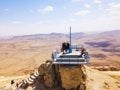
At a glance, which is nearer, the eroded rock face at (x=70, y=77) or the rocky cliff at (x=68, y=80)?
the eroded rock face at (x=70, y=77)

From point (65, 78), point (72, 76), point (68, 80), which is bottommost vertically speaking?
point (68, 80)

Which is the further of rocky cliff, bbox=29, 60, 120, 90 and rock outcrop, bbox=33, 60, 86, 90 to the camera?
rocky cliff, bbox=29, 60, 120, 90

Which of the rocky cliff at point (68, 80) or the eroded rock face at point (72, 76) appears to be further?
the rocky cliff at point (68, 80)

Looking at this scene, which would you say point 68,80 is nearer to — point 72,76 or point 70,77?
point 70,77

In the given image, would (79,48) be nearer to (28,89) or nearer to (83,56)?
(83,56)

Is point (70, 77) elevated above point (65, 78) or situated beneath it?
elevated above

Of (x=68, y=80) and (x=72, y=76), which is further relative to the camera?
(x=68, y=80)

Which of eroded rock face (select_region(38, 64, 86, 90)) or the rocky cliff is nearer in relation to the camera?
eroded rock face (select_region(38, 64, 86, 90))

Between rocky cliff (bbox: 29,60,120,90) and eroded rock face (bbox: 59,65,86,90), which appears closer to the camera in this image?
eroded rock face (bbox: 59,65,86,90)

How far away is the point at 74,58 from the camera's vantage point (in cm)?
2548

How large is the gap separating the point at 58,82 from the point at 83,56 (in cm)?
527

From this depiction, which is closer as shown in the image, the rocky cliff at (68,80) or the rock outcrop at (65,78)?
the rock outcrop at (65,78)

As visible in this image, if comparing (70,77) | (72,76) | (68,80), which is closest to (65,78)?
(68,80)

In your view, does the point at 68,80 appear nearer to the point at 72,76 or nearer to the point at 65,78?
the point at 65,78
